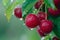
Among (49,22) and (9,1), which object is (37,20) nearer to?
(49,22)

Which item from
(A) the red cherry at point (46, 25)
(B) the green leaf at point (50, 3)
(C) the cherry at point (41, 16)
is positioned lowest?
(A) the red cherry at point (46, 25)

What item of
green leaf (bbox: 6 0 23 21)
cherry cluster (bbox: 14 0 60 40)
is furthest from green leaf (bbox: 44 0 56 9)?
green leaf (bbox: 6 0 23 21)

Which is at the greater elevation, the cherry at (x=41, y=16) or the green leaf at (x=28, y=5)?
the green leaf at (x=28, y=5)

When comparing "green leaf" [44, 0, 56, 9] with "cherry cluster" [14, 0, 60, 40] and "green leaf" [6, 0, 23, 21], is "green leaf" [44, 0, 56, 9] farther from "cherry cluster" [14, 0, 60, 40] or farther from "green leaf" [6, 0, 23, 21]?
"green leaf" [6, 0, 23, 21]

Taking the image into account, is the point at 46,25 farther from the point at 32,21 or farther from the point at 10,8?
the point at 10,8

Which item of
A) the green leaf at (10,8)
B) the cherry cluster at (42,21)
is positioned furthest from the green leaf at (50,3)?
the green leaf at (10,8)

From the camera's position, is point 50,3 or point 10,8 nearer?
point 50,3

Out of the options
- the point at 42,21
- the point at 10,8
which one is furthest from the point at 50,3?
the point at 10,8

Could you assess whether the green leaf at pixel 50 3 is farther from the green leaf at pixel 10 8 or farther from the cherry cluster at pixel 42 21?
the green leaf at pixel 10 8

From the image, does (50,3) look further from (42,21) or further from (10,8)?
(10,8)

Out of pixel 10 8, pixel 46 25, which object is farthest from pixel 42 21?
pixel 10 8

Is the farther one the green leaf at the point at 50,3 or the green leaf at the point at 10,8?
the green leaf at the point at 10,8

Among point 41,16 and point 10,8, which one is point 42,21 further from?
point 10,8
